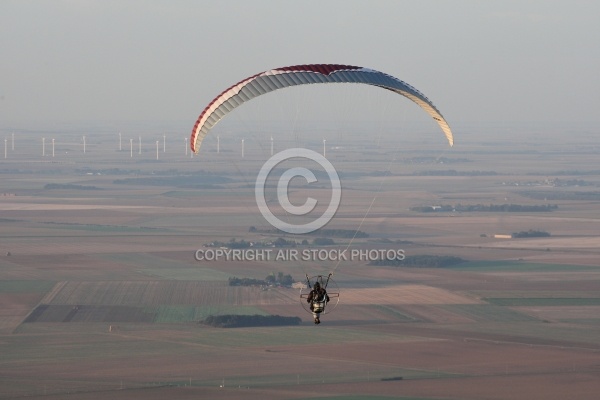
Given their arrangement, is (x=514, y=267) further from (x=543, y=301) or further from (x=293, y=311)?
(x=293, y=311)

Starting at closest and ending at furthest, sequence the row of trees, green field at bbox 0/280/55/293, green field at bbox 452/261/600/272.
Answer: the row of trees, green field at bbox 0/280/55/293, green field at bbox 452/261/600/272

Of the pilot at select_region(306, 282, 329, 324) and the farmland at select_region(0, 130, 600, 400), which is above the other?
the pilot at select_region(306, 282, 329, 324)

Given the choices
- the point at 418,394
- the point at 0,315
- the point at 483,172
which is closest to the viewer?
the point at 418,394

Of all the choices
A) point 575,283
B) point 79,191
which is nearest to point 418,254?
point 575,283

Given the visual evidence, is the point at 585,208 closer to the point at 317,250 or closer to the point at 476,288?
the point at 317,250

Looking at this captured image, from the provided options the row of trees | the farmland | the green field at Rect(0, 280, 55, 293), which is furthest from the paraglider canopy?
the green field at Rect(0, 280, 55, 293)

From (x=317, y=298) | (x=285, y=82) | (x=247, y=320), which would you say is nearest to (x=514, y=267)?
(x=247, y=320)

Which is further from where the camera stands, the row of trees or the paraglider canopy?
the row of trees

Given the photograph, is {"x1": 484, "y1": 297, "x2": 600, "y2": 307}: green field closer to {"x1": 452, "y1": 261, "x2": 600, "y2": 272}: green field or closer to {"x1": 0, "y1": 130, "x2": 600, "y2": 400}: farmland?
{"x1": 0, "y1": 130, "x2": 600, "y2": 400}: farmland
